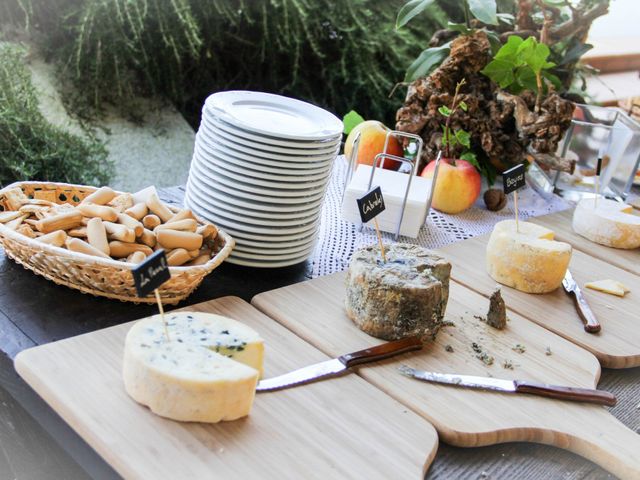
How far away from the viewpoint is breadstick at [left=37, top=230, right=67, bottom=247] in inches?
45.4

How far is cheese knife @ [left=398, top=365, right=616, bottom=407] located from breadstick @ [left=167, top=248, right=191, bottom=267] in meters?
0.43

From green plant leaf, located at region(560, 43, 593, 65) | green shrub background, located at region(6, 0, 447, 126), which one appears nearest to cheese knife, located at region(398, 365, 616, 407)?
green plant leaf, located at region(560, 43, 593, 65)

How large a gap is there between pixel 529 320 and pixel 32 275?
956 mm

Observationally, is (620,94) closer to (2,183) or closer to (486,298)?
(486,298)

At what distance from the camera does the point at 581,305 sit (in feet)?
4.79

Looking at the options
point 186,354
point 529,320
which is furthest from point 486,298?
point 186,354

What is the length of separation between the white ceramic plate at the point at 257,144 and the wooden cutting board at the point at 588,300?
44 cm

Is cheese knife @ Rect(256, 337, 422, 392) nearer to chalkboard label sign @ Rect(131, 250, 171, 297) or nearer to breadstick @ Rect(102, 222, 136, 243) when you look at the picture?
chalkboard label sign @ Rect(131, 250, 171, 297)

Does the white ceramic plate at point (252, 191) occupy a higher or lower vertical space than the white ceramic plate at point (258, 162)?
lower

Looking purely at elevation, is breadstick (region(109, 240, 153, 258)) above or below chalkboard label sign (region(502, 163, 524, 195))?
below

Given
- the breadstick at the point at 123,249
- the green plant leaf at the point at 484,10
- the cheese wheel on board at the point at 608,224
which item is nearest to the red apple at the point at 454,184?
the cheese wheel on board at the point at 608,224

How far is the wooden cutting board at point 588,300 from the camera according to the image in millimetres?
1342

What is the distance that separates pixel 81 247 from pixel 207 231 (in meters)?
0.23

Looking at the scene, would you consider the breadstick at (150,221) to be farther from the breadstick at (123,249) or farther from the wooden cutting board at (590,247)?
the wooden cutting board at (590,247)
